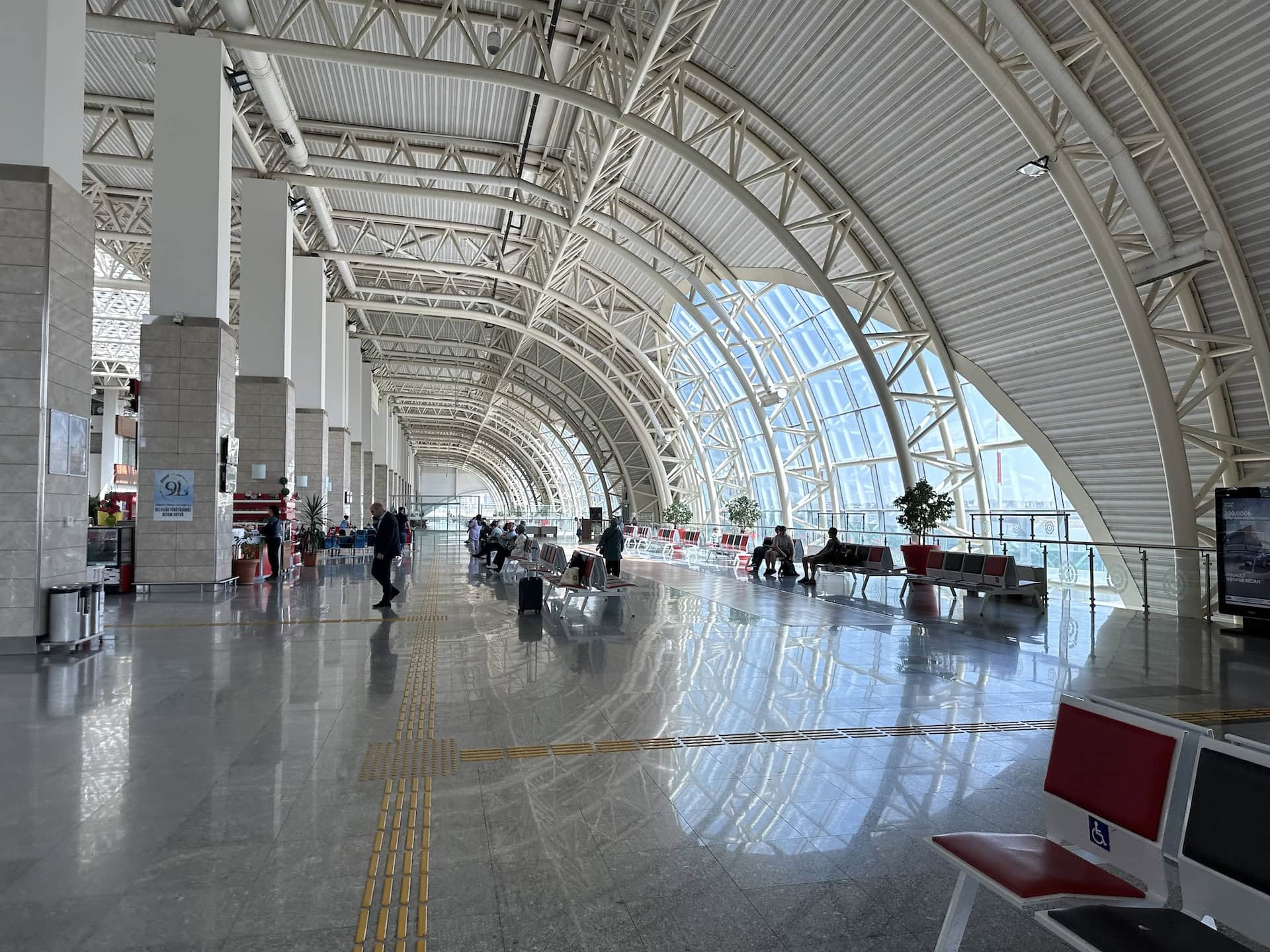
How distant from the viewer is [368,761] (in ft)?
16.5

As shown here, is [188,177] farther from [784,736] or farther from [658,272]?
[658,272]

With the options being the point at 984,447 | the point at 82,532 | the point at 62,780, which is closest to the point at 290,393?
the point at 82,532

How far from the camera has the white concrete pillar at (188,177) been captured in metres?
13.6

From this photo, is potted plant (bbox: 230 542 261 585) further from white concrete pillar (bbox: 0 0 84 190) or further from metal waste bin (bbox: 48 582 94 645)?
white concrete pillar (bbox: 0 0 84 190)

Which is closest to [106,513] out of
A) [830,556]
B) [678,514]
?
[830,556]

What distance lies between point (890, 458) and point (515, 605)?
15049mm

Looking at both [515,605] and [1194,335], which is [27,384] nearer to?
[515,605]

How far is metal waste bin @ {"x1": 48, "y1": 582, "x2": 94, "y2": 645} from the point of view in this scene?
340 inches

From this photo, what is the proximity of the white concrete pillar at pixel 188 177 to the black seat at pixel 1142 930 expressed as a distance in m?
14.9

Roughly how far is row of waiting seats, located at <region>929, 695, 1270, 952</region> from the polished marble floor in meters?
0.55

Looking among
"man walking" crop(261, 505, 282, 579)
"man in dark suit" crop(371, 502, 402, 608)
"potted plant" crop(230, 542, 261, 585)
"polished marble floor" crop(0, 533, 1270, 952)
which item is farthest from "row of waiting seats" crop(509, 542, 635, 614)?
"man walking" crop(261, 505, 282, 579)

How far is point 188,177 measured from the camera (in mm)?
13711

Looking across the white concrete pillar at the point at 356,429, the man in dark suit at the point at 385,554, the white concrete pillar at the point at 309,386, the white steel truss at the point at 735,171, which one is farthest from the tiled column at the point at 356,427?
the man in dark suit at the point at 385,554

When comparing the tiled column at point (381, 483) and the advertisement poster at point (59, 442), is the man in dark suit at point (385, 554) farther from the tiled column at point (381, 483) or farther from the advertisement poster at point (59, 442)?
the tiled column at point (381, 483)
